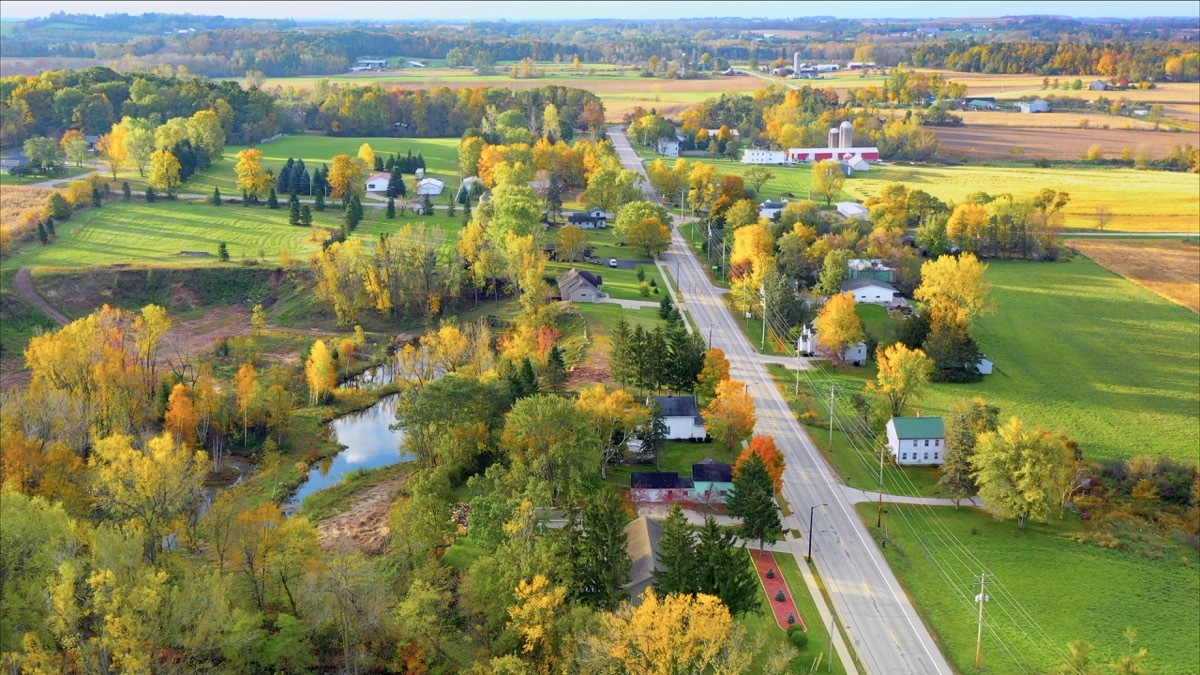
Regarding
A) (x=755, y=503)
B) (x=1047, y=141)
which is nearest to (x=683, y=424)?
(x=755, y=503)

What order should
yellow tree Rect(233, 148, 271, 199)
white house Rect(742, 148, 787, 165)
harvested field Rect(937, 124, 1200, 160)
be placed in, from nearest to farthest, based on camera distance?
1. yellow tree Rect(233, 148, 271, 199)
2. white house Rect(742, 148, 787, 165)
3. harvested field Rect(937, 124, 1200, 160)

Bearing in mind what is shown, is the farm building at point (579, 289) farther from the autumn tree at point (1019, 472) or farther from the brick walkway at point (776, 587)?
the autumn tree at point (1019, 472)

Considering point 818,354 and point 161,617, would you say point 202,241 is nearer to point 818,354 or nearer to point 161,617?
point 818,354

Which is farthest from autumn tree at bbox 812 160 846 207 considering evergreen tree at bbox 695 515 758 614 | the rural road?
evergreen tree at bbox 695 515 758 614

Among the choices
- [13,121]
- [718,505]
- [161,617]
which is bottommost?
[718,505]

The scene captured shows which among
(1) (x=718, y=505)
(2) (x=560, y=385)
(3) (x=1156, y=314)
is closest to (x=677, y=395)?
(2) (x=560, y=385)

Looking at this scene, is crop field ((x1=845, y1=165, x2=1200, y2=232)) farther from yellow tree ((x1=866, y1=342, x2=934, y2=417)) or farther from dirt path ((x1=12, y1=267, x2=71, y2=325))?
dirt path ((x1=12, y1=267, x2=71, y2=325))
